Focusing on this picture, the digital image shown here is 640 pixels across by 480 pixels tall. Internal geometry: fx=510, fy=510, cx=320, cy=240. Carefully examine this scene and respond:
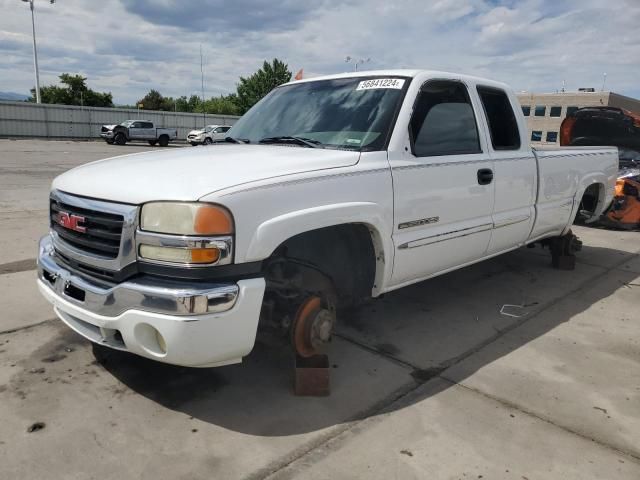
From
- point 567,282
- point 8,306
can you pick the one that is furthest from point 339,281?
point 567,282

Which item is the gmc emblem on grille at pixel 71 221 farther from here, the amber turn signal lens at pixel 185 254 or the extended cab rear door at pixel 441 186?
the extended cab rear door at pixel 441 186

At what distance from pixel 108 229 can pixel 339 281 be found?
1.49m

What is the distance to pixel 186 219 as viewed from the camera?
2373 mm

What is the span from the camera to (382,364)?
135 inches

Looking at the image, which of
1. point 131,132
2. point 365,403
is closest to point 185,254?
point 365,403

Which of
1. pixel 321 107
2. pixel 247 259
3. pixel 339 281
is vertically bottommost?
pixel 339 281

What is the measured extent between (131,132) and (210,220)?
33.9m

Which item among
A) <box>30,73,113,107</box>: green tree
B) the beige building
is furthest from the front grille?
the beige building

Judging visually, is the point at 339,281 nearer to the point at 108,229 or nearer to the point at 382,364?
the point at 382,364

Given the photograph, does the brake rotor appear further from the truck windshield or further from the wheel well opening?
the truck windshield

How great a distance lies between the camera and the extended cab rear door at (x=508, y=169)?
419 centimetres

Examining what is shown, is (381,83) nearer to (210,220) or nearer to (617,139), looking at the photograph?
(210,220)

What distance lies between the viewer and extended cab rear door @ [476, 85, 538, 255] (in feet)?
13.7

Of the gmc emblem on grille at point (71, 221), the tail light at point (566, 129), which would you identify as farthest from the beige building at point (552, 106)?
the gmc emblem on grille at point (71, 221)
